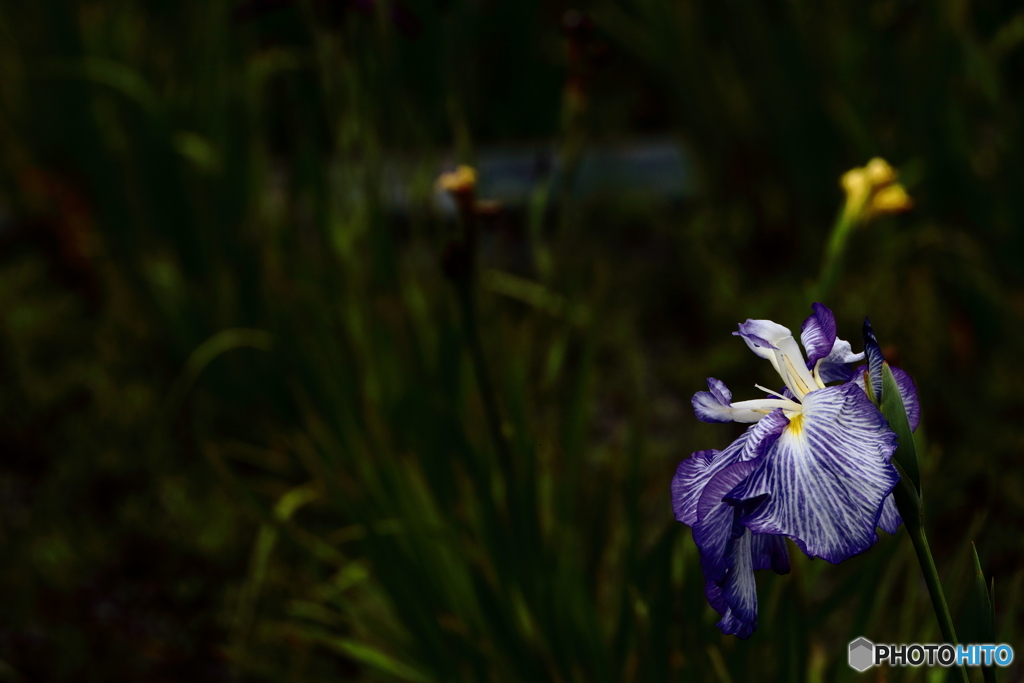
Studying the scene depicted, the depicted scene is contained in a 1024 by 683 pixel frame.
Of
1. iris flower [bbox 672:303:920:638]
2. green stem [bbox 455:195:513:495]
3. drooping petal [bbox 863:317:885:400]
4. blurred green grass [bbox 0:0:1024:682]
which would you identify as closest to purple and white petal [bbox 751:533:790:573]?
iris flower [bbox 672:303:920:638]

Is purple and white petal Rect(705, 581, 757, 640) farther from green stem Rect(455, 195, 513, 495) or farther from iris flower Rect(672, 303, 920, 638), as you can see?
green stem Rect(455, 195, 513, 495)

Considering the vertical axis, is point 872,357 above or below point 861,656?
above

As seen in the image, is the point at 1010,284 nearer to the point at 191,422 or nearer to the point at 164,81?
the point at 191,422

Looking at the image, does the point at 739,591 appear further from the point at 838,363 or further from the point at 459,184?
the point at 459,184

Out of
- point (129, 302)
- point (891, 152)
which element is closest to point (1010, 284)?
point (891, 152)

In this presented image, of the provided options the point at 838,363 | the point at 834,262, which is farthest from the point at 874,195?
the point at 838,363

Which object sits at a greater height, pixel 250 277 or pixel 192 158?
pixel 192 158
